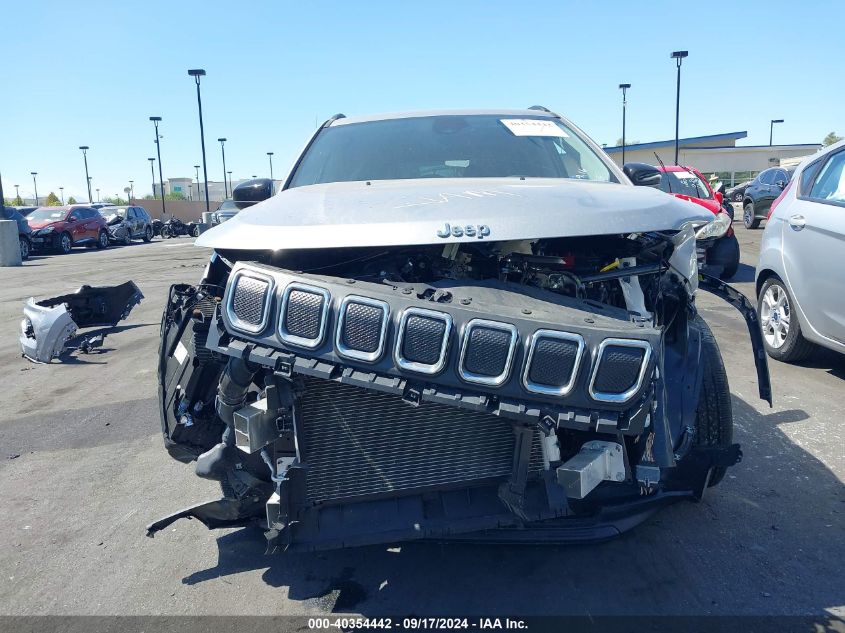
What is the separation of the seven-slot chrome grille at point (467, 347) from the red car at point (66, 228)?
23198 millimetres

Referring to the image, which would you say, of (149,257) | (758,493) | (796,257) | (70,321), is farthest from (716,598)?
(149,257)

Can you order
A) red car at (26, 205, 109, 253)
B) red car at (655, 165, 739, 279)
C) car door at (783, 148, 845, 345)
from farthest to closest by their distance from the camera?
red car at (26, 205, 109, 253) < red car at (655, 165, 739, 279) < car door at (783, 148, 845, 345)

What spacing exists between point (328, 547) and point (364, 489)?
0.73 ft

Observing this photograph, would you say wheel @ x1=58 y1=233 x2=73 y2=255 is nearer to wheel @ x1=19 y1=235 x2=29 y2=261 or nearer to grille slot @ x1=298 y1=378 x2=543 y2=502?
wheel @ x1=19 y1=235 x2=29 y2=261

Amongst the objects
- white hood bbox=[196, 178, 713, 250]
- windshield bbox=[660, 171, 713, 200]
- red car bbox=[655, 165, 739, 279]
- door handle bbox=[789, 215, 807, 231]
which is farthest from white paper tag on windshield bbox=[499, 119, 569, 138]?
windshield bbox=[660, 171, 713, 200]

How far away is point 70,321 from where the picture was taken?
21.8 feet

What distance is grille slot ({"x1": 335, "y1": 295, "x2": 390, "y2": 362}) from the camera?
2.00 metres

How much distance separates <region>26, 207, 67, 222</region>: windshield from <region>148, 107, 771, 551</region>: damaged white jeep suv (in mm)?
23670

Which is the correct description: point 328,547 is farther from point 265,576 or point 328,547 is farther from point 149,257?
point 149,257

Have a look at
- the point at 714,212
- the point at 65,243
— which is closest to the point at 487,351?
the point at 714,212

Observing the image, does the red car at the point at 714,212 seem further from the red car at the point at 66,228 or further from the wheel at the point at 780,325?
the red car at the point at 66,228

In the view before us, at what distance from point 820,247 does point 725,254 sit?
18.9 feet

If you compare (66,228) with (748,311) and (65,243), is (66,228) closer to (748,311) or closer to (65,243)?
(65,243)

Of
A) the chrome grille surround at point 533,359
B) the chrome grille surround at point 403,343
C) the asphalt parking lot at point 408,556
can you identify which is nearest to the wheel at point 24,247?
the asphalt parking lot at point 408,556
